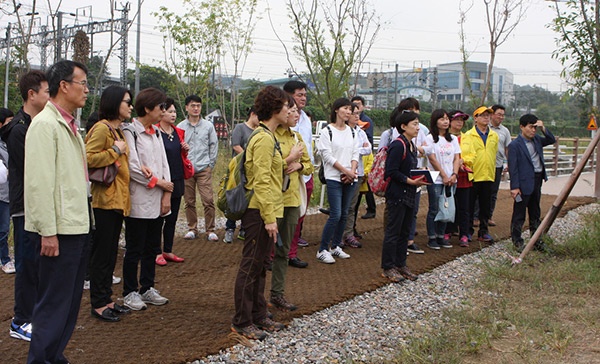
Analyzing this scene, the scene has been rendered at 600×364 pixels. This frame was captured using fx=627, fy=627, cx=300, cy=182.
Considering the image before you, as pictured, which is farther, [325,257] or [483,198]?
[483,198]

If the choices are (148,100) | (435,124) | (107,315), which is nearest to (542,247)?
(435,124)

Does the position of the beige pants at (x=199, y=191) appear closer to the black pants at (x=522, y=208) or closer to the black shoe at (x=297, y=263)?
the black shoe at (x=297, y=263)

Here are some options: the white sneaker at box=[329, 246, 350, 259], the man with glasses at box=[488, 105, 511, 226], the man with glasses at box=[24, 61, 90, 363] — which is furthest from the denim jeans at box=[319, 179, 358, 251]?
the man with glasses at box=[24, 61, 90, 363]

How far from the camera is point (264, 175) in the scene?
4.34 meters

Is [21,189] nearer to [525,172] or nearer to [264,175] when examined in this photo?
[264,175]

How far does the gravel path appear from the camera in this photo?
4.32m

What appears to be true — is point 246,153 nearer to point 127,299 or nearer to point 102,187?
point 102,187

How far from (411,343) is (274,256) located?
1.28 meters

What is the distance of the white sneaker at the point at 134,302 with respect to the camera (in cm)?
508

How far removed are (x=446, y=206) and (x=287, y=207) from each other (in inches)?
142

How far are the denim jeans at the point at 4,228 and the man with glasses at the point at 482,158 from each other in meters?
5.68

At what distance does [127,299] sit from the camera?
16.7 feet

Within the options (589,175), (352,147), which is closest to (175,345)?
(352,147)

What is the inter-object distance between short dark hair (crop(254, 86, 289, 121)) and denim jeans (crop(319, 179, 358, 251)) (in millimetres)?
2562
